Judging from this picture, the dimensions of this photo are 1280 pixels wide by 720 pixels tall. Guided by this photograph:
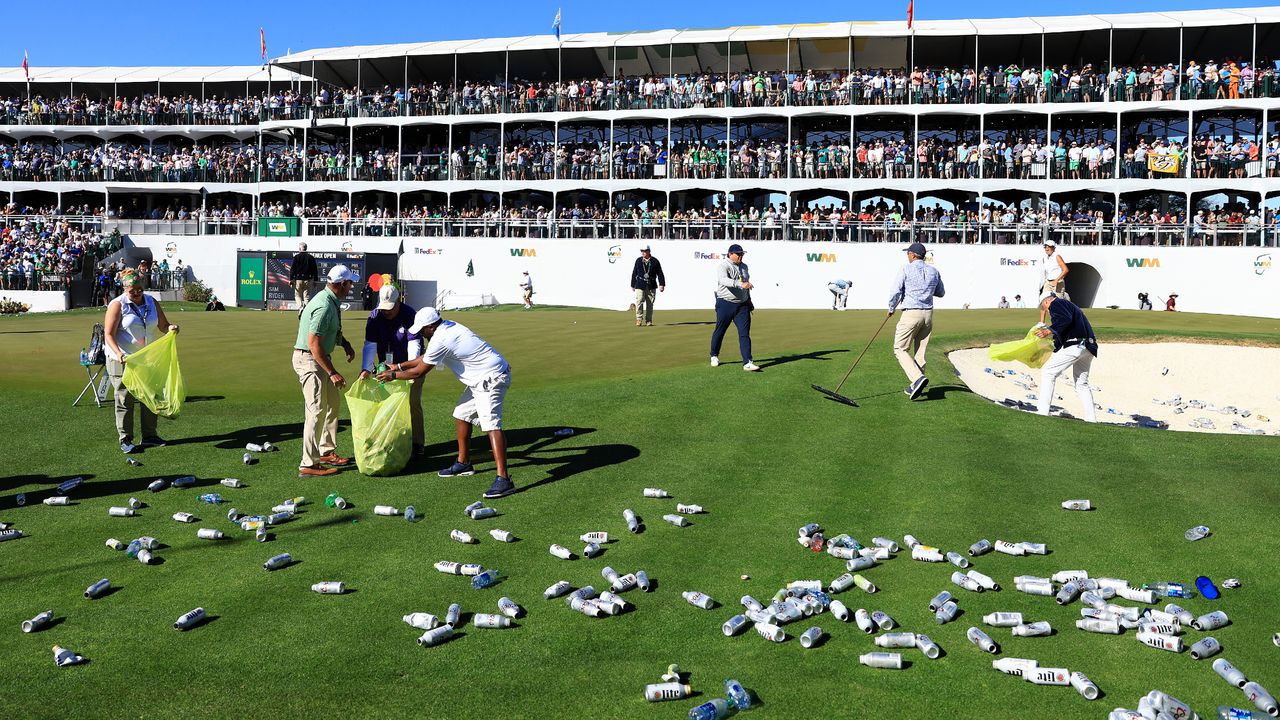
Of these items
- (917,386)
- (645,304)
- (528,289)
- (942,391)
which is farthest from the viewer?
(528,289)

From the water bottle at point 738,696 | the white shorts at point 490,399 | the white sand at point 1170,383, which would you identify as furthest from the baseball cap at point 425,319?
the white sand at point 1170,383

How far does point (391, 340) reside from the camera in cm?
1168

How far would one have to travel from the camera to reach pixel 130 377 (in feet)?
39.9

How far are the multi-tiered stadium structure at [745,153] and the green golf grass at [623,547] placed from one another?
93.3 feet

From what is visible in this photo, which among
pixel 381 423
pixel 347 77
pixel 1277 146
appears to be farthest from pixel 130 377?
pixel 347 77

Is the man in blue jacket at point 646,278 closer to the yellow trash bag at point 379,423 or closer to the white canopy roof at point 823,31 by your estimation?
the yellow trash bag at point 379,423

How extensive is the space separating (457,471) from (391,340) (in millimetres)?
1669

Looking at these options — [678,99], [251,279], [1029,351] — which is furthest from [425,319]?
[678,99]

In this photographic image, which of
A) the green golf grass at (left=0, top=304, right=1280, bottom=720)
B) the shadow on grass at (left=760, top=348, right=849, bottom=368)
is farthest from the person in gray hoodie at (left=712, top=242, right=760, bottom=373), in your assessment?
the shadow on grass at (left=760, top=348, right=849, bottom=368)

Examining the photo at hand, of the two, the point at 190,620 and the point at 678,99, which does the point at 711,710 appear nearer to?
the point at 190,620

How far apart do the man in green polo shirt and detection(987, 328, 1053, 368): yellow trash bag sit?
9023 mm

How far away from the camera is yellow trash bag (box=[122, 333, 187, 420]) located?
1220 cm

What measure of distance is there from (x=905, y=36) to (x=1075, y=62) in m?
8.54

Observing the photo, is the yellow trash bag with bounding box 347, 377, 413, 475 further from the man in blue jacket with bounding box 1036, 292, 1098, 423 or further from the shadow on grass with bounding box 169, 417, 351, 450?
the man in blue jacket with bounding box 1036, 292, 1098, 423
